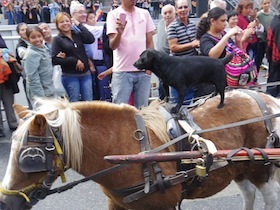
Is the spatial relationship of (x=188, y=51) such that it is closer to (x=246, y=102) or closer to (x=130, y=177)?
(x=246, y=102)

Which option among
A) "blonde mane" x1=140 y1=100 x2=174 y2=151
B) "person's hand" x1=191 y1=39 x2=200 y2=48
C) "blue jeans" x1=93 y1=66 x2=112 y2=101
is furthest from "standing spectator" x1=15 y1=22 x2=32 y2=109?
"blonde mane" x1=140 y1=100 x2=174 y2=151

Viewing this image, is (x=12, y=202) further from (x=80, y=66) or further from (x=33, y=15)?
(x=33, y=15)

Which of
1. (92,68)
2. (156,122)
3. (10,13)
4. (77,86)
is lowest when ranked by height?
(10,13)

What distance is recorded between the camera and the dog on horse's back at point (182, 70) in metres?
2.41

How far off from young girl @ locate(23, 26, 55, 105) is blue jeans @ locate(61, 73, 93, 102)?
23 centimetres

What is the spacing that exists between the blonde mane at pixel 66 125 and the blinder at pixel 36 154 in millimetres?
59

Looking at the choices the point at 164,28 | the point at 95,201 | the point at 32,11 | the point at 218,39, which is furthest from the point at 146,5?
the point at 95,201

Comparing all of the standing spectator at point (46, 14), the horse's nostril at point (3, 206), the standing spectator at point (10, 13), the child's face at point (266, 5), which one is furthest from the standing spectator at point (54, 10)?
the horse's nostril at point (3, 206)

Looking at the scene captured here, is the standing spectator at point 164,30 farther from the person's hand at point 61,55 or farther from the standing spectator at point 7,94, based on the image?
the standing spectator at point 7,94

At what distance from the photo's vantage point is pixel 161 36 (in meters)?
5.16

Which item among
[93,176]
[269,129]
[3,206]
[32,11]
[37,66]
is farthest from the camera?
[32,11]

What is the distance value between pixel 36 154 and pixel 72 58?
2944 mm

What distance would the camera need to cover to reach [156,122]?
89.4 inches

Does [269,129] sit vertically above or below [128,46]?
below
